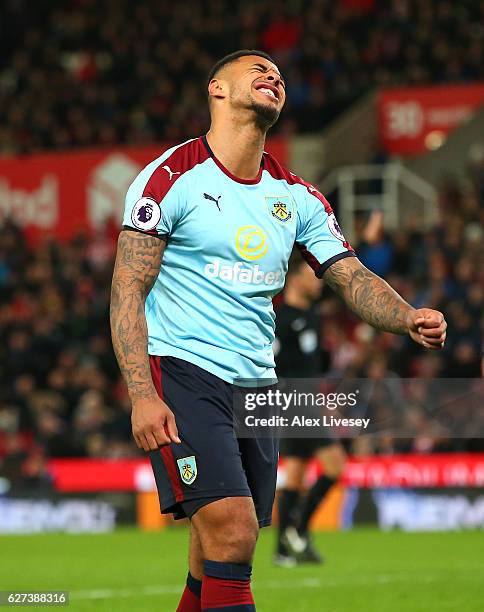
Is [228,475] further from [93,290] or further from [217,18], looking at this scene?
[217,18]

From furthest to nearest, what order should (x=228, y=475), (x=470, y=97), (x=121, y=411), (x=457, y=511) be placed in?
(x=470, y=97), (x=121, y=411), (x=457, y=511), (x=228, y=475)

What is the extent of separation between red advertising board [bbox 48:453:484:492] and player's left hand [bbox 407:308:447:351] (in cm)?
911

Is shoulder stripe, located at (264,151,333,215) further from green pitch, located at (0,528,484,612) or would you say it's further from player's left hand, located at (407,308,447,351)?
green pitch, located at (0,528,484,612)

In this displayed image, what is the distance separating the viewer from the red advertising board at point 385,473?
14.2m

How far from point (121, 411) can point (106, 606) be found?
9173mm

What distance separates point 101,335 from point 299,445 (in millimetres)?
8723

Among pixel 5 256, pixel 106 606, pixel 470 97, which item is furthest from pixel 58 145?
pixel 106 606

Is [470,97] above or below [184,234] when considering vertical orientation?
above

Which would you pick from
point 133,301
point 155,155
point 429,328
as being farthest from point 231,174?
point 155,155

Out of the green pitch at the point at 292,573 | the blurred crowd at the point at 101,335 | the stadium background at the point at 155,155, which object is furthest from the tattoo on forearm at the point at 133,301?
the blurred crowd at the point at 101,335

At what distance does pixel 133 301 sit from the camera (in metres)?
4.80

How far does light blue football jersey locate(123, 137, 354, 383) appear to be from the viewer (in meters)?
4.91

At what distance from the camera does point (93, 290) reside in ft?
65.9

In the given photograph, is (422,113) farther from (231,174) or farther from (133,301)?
(133,301)
